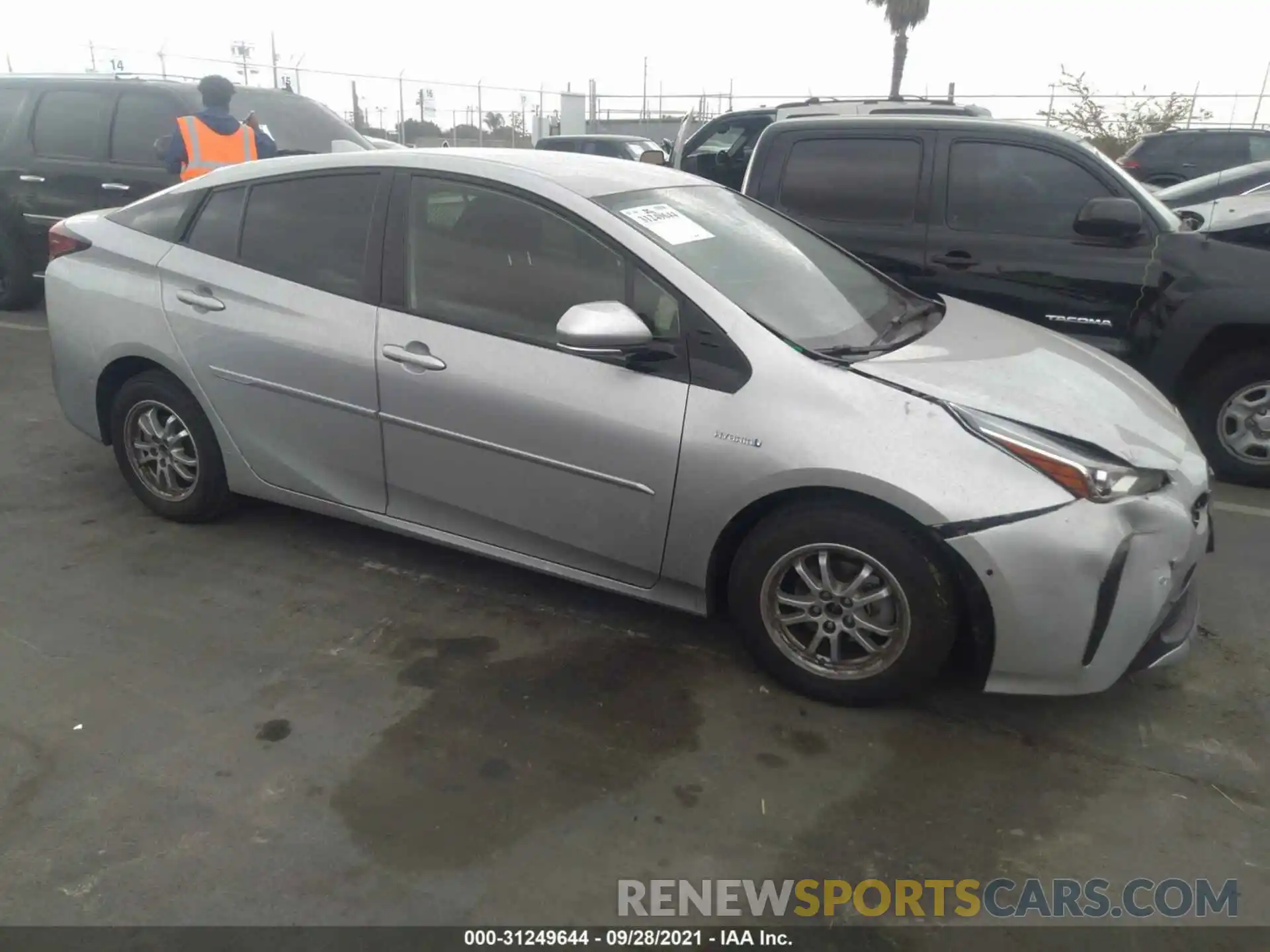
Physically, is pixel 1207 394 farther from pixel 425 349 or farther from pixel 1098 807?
pixel 425 349

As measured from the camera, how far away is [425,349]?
3.48 m

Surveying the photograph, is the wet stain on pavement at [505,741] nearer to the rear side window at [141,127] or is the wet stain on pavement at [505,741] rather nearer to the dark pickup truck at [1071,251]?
the dark pickup truck at [1071,251]

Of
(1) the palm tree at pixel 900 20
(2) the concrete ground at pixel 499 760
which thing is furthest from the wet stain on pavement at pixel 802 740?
(1) the palm tree at pixel 900 20

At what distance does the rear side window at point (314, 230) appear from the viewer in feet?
12.2

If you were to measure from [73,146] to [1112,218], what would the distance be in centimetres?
759

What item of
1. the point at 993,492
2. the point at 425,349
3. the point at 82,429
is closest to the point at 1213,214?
the point at 993,492

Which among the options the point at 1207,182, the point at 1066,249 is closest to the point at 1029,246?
A: the point at 1066,249

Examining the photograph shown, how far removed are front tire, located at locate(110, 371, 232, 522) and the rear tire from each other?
4.98 meters

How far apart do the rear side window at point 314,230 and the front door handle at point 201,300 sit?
193mm

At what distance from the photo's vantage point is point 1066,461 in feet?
9.13

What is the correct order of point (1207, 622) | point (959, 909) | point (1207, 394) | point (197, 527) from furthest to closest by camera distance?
point (1207, 394) → point (197, 527) → point (1207, 622) → point (959, 909)

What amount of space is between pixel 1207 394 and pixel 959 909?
375 centimetres

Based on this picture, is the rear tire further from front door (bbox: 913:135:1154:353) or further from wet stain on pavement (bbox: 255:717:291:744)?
front door (bbox: 913:135:1154:353)

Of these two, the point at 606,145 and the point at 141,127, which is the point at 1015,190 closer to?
the point at 141,127
